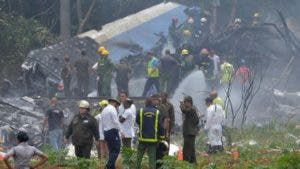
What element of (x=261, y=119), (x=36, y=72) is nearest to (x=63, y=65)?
(x=36, y=72)

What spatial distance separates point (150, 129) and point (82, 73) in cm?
1104

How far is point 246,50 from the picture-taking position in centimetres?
3133

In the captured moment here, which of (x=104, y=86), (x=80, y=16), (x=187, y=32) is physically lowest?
(x=104, y=86)

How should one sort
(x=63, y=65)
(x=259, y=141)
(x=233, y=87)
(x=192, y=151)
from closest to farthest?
(x=192, y=151) < (x=259, y=141) < (x=63, y=65) < (x=233, y=87)

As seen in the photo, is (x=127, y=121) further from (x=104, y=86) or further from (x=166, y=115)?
(x=104, y=86)

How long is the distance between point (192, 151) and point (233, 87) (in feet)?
44.6

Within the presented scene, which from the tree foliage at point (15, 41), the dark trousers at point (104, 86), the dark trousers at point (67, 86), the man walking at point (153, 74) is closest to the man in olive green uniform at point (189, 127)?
the dark trousers at point (104, 86)

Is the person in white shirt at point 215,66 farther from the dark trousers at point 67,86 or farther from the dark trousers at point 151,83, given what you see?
the dark trousers at point 67,86

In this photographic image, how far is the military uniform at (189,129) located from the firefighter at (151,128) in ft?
3.35

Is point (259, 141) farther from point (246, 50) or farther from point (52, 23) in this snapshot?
point (52, 23)

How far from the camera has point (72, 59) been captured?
28328 mm

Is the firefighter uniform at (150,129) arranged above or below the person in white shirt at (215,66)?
below

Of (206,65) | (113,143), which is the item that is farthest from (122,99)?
(206,65)

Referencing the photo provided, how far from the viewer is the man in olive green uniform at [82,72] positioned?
2484 cm
